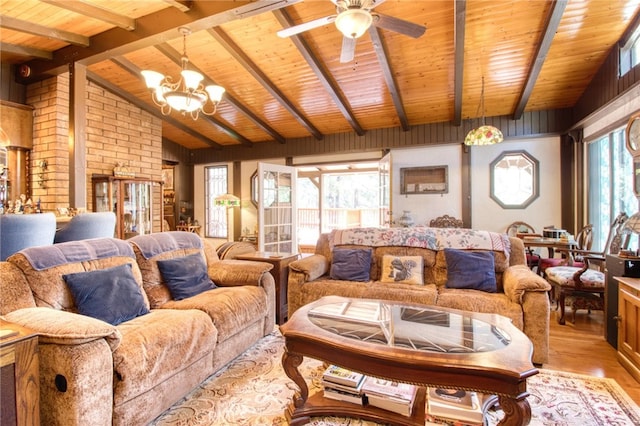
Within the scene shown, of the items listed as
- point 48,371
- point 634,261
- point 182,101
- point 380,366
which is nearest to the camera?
point 48,371

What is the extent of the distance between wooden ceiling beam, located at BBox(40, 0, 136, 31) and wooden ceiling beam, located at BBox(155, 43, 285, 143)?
0.80m

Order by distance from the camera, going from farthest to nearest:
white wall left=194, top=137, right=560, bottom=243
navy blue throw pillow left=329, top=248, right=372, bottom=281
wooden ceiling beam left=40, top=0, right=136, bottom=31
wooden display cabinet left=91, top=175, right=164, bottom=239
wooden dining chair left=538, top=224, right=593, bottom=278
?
white wall left=194, top=137, right=560, bottom=243
wooden display cabinet left=91, top=175, right=164, bottom=239
wooden dining chair left=538, top=224, right=593, bottom=278
navy blue throw pillow left=329, top=248, right=372, bottom=281
wooden ceiling beam left=40, top=0, right=136, bottom=31

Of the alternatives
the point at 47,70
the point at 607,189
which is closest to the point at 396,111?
the point at 607,189

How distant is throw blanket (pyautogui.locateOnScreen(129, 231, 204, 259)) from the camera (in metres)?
2.45

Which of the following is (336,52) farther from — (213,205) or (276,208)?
(213,205)

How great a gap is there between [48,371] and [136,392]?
1.24 feet

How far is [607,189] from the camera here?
4152mm

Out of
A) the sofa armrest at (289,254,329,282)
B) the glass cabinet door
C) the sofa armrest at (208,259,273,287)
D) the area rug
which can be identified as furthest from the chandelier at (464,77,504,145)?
the glass cabinet door

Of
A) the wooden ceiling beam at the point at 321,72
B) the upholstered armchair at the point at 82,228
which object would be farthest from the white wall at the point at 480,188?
the upholstered armchair at the point at 82,228

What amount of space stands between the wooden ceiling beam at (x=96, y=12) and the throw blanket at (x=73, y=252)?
2.29 metres

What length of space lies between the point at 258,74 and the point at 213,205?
4.12 metres

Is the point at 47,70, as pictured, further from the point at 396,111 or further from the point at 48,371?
the point at 396,111

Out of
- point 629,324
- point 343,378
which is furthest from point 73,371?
point 629,324

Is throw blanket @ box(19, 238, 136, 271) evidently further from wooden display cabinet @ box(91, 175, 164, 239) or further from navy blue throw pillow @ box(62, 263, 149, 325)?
wooden display cabinet @ box(91, 175, 164, 239)
